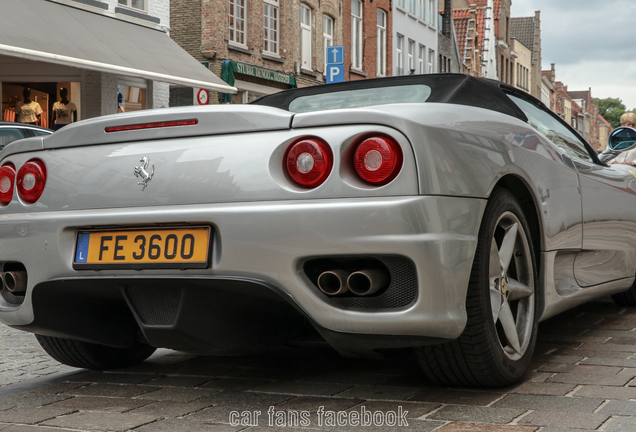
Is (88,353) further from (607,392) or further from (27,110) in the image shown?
(27,110)

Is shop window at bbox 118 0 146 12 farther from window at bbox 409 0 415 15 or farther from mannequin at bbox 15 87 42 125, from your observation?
window at bbox 409 0 415 15

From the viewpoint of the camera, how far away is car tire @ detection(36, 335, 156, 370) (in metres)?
3.63

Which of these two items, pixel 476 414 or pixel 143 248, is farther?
pixel 143 248

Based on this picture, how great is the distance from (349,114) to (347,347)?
2.62 feet

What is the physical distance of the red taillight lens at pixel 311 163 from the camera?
106 inches

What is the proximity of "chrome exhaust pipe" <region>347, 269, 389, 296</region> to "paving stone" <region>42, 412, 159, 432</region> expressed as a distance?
84 centimetres

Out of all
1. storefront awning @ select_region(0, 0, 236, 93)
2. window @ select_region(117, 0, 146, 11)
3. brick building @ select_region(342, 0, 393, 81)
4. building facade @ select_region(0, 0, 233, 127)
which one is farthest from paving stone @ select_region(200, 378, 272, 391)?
brick building @ select_region(342, 0, 393, 81)

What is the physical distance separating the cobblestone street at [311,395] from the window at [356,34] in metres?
25.4

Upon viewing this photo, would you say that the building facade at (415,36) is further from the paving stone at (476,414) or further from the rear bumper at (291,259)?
the paving stone at (476,414)

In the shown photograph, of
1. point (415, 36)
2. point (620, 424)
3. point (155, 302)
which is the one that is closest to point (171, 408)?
point (155, 302)

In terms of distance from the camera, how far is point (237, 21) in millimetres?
21016

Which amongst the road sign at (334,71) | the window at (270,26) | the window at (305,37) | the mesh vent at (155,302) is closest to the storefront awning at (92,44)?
the road sign at (334,71)

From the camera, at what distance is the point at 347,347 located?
2.77m

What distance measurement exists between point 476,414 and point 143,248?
51.0 inches
